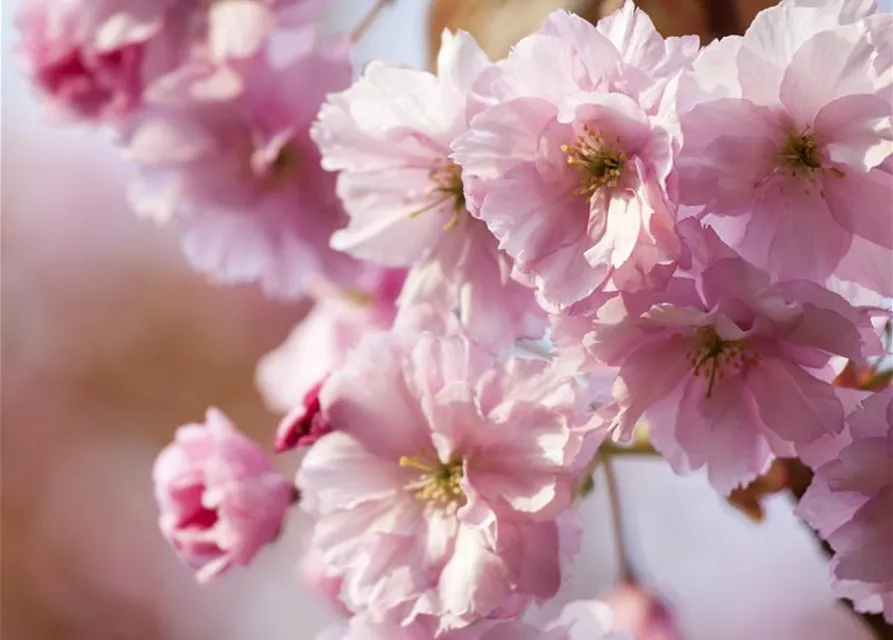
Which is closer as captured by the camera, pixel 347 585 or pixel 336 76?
pixel 347 585

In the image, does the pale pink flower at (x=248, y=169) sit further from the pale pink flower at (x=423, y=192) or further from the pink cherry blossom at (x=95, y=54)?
the pale pink flower at (x=423, y=192)

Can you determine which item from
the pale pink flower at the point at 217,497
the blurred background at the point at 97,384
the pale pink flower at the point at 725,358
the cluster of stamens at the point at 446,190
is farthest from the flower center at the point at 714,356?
the blurred background at the point at 97,384

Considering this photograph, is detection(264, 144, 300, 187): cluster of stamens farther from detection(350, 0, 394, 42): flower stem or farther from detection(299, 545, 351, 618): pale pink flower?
detection(299, 545, 351, 618): pale pink flower

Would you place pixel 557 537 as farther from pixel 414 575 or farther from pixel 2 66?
pixel 2 66

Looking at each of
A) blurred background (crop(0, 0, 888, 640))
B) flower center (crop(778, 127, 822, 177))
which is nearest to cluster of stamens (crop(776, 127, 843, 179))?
flower center (crop(778, 127, 822, 177))

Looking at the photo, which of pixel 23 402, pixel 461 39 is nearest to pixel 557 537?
pixel 461 39

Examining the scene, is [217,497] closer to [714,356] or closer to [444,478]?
[444,478]
